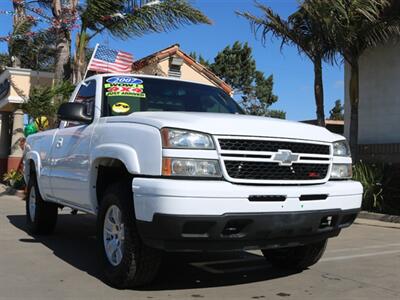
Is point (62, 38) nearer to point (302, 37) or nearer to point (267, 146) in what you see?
point (302, 37)

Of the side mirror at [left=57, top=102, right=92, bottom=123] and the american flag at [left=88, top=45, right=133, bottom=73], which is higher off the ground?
the american flag at [left=88, top=45, right=133, bottom=73]

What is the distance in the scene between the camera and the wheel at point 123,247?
504cm

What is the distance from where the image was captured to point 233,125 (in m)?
4.89

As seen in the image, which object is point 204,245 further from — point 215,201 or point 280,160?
point 280,160

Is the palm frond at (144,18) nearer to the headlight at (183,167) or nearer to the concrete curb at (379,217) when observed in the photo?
the concrete curb at (379,217)

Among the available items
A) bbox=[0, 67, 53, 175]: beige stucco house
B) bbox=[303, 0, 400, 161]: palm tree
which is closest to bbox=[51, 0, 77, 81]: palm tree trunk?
bbox=[0, 67, 53, 175]: beige stucco house

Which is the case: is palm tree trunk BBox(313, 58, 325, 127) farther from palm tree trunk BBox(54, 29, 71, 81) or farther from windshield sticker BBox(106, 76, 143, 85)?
palm tree trunk BBox(54, 29, 71, 81)

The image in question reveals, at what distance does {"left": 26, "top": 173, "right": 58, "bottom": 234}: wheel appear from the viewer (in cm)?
826

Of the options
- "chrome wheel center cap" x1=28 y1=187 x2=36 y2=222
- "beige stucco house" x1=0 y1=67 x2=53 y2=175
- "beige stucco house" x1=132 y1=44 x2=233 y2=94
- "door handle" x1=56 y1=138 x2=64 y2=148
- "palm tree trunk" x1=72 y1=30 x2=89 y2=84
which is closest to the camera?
"door handle" x1=56 y1=138 x2=64 y2=148

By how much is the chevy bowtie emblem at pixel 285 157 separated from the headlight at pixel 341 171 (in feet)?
1.94

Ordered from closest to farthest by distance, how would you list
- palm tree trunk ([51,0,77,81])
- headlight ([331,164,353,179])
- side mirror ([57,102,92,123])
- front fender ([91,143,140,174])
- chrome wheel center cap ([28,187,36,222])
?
front fender ([91,143,140,174]), headlight ([331,164,353,179]), side mirror ([57,102,92,123]), chrome wheel center cap ([28,187,36,222]), palm tree trunk ([51,0,77,81])

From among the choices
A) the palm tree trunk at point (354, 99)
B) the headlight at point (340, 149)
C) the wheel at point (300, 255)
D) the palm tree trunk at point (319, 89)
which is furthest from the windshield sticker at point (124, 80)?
the palm tree trunk at point (319, 89)

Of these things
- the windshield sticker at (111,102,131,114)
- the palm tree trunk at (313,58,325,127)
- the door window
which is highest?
the palm tree trunk at (313,58,325,127)

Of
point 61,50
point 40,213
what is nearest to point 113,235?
point 40,213
